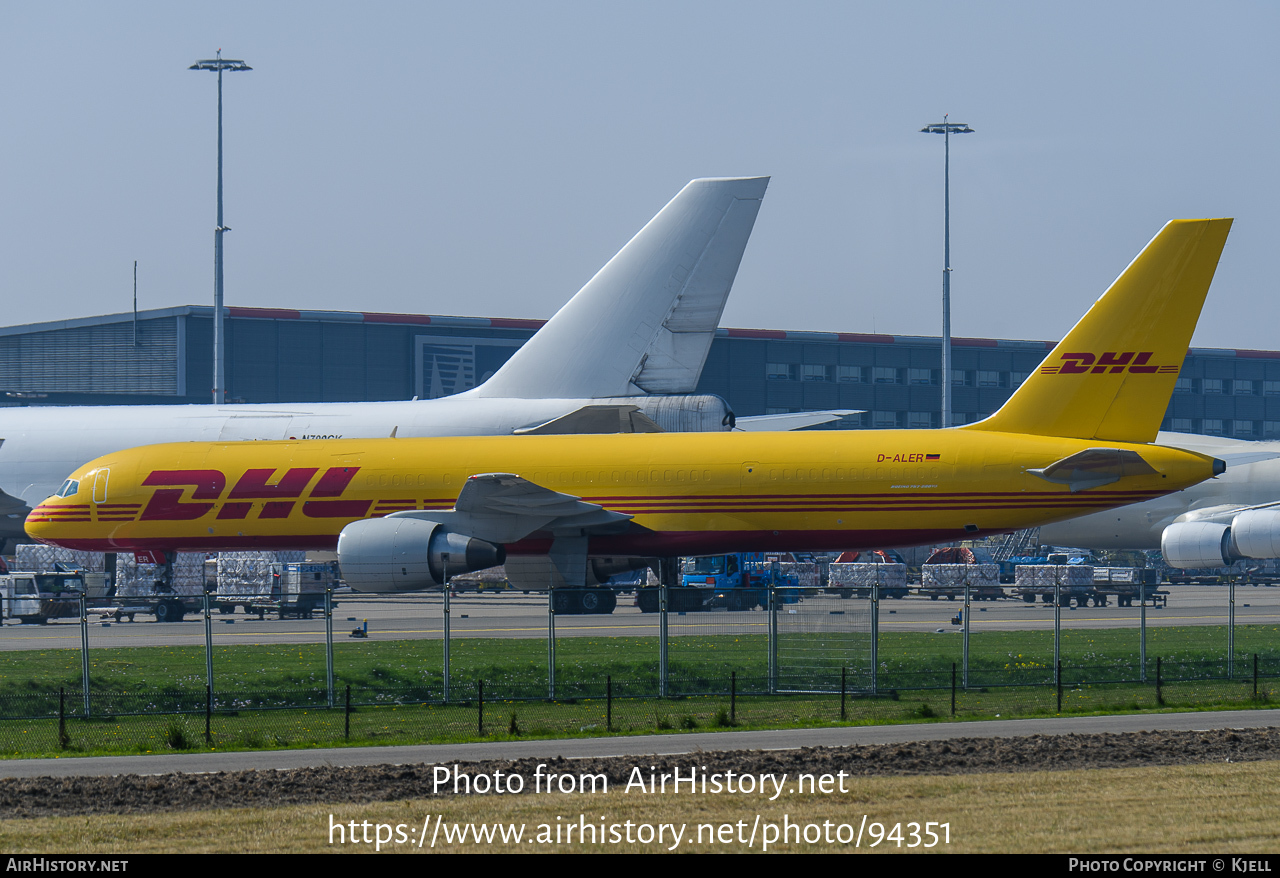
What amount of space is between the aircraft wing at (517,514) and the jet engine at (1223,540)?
23.2 meters

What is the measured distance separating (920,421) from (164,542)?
→ 75.1 metres

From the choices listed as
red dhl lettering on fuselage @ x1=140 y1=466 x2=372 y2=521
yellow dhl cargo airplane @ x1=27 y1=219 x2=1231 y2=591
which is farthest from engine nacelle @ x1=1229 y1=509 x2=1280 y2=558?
red dhl lettering on fuselage @ x1=140 y1=466 x2=372 y2=521

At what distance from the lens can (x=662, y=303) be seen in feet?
132

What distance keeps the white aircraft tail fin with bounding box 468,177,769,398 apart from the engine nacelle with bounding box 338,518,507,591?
321 inches

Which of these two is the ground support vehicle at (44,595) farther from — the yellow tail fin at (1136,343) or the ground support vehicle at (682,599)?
the yellow tail fin at (1136,343)

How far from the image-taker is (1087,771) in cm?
1473

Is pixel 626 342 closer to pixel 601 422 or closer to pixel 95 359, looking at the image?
pixel 601 422

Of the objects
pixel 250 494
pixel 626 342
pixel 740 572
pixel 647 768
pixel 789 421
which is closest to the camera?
pixel 647 768

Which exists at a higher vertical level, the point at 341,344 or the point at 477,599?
the point at 341,344

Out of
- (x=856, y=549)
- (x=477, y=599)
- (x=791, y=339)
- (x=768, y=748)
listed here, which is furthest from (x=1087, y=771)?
(x=791, y=339)

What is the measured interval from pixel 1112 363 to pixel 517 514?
14211 mm

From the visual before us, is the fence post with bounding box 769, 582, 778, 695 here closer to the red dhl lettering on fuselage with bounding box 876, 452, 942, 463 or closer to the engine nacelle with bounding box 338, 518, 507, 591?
the red dhl lettering on fuselage with bounding box 876, 452, 942, 463

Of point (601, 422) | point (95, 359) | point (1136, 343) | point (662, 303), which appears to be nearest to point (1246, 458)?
point (1136, 343)
